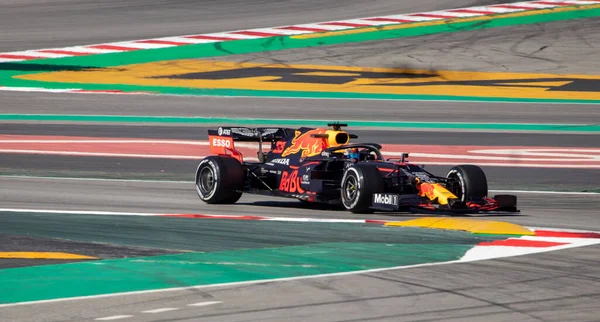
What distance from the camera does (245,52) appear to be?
117ft

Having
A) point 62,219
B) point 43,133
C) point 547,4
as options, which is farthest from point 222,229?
point 547,4

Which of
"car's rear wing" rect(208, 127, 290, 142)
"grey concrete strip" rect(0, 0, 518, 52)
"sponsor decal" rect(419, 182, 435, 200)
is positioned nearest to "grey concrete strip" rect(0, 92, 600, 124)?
"grey concrete strip" rect(0, 0, 518, 52)

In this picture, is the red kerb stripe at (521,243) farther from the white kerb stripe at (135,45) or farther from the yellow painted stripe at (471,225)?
the white kerb stripe at (135,45)

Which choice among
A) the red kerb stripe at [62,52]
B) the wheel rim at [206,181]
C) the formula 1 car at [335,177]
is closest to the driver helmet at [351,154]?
the formula 1 car at [335,177]

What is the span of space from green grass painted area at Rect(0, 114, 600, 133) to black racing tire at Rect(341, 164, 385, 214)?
481 inches

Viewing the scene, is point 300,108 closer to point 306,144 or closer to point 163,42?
point 163,42

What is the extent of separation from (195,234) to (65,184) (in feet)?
19.7

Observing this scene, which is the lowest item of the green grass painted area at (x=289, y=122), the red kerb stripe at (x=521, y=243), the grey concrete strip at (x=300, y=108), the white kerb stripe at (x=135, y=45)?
the red kerb stripe at (x=521, y=243)

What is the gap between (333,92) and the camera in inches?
1240

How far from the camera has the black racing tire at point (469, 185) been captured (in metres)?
14.2

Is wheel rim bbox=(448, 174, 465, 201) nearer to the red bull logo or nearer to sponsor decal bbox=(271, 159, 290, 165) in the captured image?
the red bull logo

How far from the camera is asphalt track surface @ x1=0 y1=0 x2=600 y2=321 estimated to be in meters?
8.15

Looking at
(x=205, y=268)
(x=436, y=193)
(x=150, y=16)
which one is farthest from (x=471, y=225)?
(x=150, y=16)

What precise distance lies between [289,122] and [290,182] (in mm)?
11666
